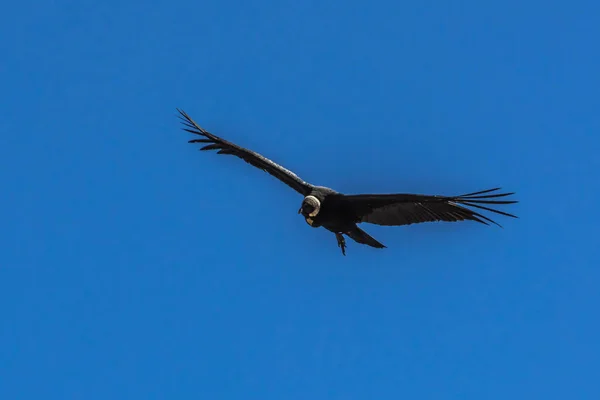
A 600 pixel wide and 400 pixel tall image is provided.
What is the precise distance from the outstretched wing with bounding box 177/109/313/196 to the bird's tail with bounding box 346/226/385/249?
4.90 feet

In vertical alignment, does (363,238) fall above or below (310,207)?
below

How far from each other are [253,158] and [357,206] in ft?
10.1

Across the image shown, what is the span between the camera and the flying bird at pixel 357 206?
1762 centimetres

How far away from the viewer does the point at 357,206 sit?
19.1 m

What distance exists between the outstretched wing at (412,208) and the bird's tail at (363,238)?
0.96ft

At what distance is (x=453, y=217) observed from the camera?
58.6 feet

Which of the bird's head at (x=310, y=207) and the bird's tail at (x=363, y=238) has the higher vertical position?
the bird's head at (x=310, y=207)

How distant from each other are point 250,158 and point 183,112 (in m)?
1.85

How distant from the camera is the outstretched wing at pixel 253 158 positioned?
20297 millimetres

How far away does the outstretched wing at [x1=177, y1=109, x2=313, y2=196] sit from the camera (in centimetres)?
2030

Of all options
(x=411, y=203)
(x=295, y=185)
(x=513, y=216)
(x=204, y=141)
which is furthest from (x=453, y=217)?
(x=204, y=141)

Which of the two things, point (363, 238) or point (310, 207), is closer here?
point (310, 207)

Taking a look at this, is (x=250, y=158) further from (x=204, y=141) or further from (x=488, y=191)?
(x=488, y=191)

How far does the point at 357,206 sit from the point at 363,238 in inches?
27.4
